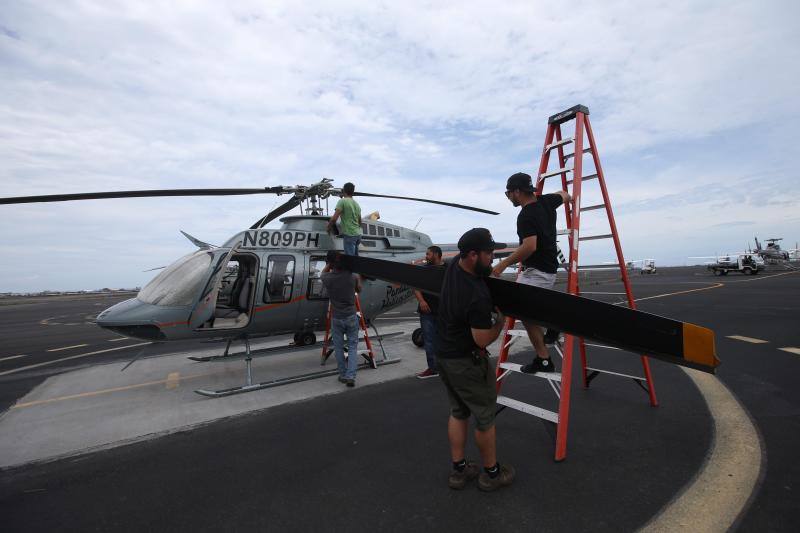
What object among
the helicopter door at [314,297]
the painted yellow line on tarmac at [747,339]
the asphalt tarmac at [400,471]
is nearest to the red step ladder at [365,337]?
the helicopter door at [314,297]

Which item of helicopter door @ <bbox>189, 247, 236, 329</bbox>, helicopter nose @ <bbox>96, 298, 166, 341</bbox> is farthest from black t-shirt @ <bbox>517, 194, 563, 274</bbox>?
helicopter nose @ <bbox>96, 298, 166, 341</bbox>

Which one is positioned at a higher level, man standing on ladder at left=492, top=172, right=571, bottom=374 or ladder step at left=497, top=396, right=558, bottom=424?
man standing on ladder at left=492, top=172, right=571, bottom=374

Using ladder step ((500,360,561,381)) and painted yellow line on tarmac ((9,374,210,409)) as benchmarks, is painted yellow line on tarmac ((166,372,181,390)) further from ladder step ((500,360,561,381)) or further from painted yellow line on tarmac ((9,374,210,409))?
ladder step ((500,360,561,381))

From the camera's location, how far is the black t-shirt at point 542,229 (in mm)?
3584

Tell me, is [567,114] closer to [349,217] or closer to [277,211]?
[349,217]

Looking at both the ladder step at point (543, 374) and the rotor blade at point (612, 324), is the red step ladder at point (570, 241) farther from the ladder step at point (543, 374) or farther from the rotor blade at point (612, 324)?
the rotor blade at point (612, 324)

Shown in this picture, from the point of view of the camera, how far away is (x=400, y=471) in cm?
335

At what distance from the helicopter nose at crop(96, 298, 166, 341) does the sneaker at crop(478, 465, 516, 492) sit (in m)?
5.58

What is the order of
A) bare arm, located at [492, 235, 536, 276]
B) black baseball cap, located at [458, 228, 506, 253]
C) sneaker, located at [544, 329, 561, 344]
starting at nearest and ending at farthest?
1. black baseball cap, located at [458, 228, 506, 253]
2. bare arm, located at [492, 235, 536, 276]
3. sneaker, located at [544, 329, 561, 344]

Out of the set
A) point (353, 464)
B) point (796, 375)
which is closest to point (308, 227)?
point (353, 464)

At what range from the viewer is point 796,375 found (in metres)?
5.38

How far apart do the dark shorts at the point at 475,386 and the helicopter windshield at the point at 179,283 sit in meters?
5.23

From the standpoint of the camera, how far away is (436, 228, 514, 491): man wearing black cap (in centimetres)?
282

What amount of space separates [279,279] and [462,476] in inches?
205
